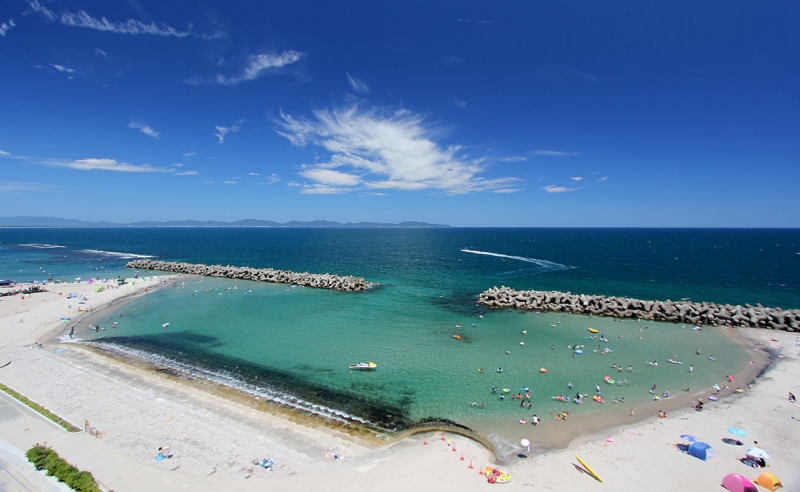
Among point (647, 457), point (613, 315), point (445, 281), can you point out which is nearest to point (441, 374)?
point (647, 457)

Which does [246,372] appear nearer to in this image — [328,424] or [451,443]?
[328,424]

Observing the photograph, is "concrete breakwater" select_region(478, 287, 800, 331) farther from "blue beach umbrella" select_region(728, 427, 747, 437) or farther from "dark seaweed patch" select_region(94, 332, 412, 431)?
"dark seaweed patch" select_region(94, 332, 412, 431)

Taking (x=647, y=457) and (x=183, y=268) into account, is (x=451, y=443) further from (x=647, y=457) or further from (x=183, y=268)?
(x=183, y=268)

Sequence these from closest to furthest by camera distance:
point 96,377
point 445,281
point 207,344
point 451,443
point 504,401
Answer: point 451,443 < point 504,401 < point 96,377 < point 207,344 < point 445,281

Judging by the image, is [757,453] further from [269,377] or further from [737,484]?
[269,377]

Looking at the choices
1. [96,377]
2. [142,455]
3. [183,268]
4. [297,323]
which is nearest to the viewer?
[142,455]

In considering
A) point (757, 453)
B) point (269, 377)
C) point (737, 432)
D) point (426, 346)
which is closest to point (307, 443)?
point (269, 377)

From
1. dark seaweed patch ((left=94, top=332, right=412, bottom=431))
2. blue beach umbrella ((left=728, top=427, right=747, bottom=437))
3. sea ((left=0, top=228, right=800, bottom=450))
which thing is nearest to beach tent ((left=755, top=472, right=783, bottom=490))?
blue beach umbrella ((left=728, top=427, right=747, bottom=437))

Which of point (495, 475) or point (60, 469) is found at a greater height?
point (60, 469)

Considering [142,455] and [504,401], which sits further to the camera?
[504,401]
